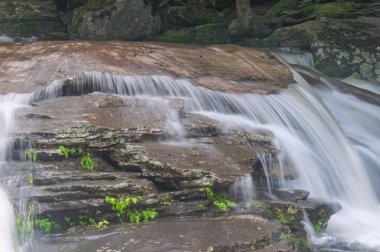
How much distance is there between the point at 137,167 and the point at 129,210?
0.61 meters

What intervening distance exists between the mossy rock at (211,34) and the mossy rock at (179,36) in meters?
0.14

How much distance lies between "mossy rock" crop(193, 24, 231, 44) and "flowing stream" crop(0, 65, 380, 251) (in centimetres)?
500

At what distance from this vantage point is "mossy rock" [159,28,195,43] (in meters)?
14.0

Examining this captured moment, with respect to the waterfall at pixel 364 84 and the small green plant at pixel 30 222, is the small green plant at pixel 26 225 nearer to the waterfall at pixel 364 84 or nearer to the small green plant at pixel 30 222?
the small green plant at pixel 30 222

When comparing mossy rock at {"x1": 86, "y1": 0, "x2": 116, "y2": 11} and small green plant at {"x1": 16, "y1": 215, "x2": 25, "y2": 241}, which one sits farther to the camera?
mossy rock at {"x1": 86, "y1": 0, "x2": 116, "y2": 11}

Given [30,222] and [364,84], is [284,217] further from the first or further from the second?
[364,84]

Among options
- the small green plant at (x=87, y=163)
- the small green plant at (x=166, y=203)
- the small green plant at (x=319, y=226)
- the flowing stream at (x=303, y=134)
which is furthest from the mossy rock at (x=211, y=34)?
the small green plant at (x=166, y=203)

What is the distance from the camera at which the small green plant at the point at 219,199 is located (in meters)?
6.01

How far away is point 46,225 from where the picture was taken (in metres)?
5.55

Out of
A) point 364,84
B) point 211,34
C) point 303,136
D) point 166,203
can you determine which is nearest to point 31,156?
point 166,203

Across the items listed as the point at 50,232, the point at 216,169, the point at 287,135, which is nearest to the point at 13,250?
the point at 50,232

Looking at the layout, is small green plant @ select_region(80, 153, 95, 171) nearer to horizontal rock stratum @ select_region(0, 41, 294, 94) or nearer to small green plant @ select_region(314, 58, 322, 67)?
horizontal rock stratum @ select_region(0, 41, 294, 94)

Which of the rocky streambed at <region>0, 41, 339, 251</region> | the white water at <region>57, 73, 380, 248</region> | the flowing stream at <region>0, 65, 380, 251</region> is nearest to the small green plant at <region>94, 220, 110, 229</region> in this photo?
the rocky streambed at <region>0, 41, 339, 251</region>

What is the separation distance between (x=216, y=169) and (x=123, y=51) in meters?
3.86
